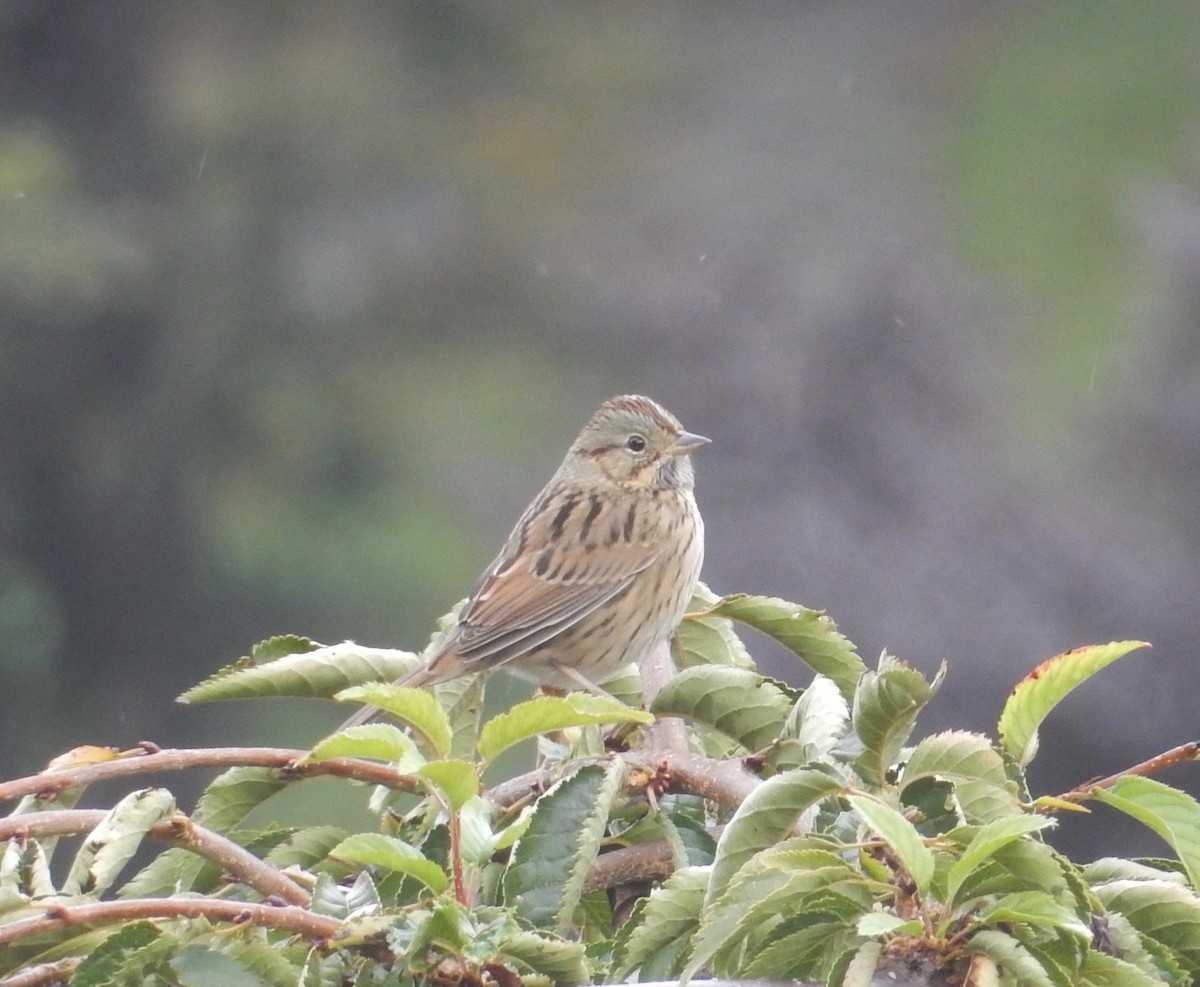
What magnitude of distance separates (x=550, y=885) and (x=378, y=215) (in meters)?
12.4

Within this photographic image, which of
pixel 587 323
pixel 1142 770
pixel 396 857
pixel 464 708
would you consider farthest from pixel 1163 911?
pixel 587 323

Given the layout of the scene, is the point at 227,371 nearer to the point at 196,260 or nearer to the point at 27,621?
the point at 196,260

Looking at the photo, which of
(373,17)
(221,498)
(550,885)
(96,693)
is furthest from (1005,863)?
(373,17)

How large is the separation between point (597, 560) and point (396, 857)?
7.93 ft

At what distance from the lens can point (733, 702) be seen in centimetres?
171

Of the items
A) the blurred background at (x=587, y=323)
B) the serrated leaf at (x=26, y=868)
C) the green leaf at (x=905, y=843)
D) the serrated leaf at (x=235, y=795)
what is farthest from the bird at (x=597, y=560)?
the blurred background at (x=587, y=323)

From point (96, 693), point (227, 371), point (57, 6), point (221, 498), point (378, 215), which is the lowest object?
point (96, 693)

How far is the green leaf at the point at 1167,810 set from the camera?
1.30 meters

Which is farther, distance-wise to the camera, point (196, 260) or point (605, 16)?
point (605, 16)

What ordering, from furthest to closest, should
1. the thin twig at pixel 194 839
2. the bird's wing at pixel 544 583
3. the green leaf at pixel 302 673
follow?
1. the bird's wing at pixel 544 583
2. the green leaf at pixel 302 673
3. the thin twig at pixel 194 839

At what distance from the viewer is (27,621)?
9688mm

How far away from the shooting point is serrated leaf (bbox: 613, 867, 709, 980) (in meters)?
1.33

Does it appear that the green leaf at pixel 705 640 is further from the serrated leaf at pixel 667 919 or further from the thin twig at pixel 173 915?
the thin twig at pixel 173 915

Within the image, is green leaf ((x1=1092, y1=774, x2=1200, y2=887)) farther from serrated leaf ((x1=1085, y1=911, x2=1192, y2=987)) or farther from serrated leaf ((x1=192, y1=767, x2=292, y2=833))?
serrated leaf ((x1=192, y1=767, x2=292, y2=833))
